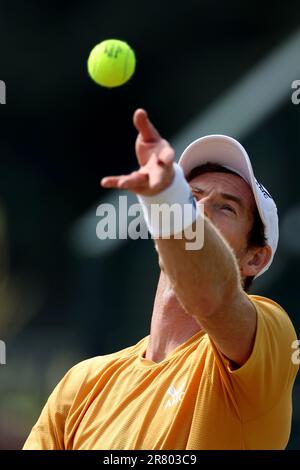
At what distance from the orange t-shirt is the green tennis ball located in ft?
3.46

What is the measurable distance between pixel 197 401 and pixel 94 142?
466 cm

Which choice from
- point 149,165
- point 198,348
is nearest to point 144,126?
point 149,165

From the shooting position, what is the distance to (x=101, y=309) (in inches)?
241

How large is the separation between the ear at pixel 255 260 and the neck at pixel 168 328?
27cm

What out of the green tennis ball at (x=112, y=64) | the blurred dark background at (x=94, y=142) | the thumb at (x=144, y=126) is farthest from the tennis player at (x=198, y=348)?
the blurred dark background at (x=94, y=142)

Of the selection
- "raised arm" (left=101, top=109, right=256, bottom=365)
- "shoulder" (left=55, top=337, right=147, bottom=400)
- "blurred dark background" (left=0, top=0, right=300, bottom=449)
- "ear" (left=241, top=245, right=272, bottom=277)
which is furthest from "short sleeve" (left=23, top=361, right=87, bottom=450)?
"blurred dark background" (left=0, top=0, right=300, bottom=449)

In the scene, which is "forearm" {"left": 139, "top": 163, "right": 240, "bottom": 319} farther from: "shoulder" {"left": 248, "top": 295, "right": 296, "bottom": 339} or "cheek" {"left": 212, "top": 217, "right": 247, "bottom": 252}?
"cheek" {"left": 212, "top": 217, "right": 247, "bottom": 252}

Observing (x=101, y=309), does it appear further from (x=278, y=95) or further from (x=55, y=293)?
(x=278, y=95)

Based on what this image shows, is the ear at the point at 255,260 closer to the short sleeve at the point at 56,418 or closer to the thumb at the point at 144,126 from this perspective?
the short sleeve at the point at 56,418

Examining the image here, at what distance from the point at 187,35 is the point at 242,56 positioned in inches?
20.8

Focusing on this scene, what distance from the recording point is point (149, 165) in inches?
80.9

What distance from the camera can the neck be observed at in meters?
2.77

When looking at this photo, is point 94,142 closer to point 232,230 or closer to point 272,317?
point 232,230
